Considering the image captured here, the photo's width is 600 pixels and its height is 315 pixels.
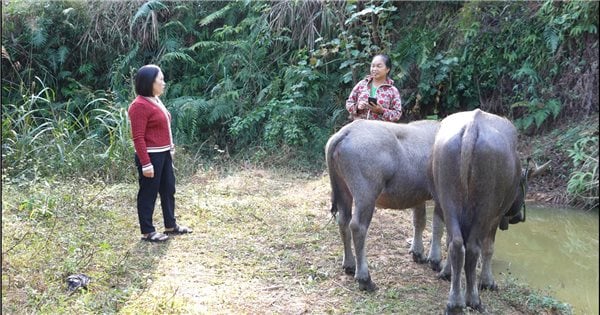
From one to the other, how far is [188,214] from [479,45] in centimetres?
561

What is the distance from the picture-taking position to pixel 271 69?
1083 cm

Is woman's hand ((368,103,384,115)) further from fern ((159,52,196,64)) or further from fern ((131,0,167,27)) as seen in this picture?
fern ((131,0,167,27))

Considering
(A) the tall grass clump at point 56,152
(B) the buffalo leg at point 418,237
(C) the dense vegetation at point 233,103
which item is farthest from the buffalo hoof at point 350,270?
(A) the tall grass clump at point 56,152

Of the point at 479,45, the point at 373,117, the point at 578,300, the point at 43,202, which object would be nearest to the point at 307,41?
the point at 479,45

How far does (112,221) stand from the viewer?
5.82 m

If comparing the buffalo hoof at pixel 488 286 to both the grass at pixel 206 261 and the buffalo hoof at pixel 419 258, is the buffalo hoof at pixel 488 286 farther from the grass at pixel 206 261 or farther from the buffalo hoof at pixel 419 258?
the buffalo hoof at pixel 419 258

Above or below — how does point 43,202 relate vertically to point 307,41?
below

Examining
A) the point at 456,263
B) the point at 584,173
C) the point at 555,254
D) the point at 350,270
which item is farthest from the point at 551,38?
the point at 456,263

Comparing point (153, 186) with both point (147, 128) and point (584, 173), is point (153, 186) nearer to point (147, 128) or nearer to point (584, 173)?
point (147, 128)

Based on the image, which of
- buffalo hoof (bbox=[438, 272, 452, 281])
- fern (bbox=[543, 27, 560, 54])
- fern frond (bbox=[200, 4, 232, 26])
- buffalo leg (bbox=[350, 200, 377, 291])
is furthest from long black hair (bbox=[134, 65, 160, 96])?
fern (bbox=[543, 27, 560, 54])

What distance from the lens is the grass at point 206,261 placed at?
13.5 ft

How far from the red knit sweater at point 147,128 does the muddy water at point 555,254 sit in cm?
332

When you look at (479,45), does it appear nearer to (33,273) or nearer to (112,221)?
(112,221)

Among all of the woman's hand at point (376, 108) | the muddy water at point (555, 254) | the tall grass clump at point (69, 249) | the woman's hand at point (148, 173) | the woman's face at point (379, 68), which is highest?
the woman's face at point (379, 68)
